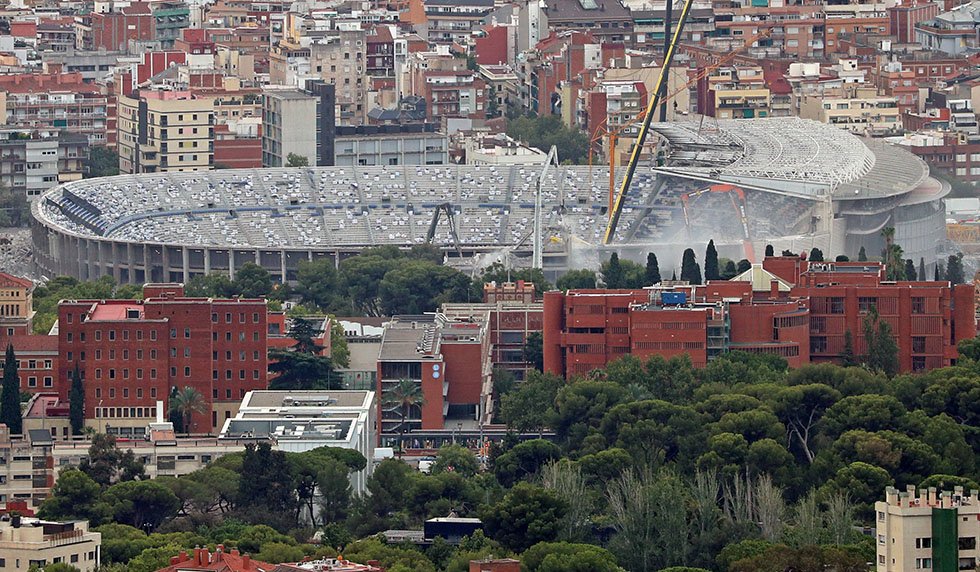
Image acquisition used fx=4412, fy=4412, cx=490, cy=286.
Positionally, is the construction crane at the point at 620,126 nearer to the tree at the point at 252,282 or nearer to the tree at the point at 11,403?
the tree at the point at 252,282

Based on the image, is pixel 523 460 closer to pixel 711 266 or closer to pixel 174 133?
pixel 711 266

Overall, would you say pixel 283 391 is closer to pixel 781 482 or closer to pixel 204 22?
pixel 781 482

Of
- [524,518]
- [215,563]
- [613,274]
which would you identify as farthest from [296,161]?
[215,563]

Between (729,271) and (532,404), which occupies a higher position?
(729,271)

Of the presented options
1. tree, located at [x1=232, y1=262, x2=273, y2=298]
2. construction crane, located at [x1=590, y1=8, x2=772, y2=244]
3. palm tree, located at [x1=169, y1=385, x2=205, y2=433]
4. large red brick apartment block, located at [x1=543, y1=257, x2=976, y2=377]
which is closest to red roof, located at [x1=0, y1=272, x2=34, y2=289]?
tree, located at [x1=232, y1=262, x2=273, y2=298]

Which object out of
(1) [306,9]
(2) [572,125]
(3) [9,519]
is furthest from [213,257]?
(3) [9,519]
